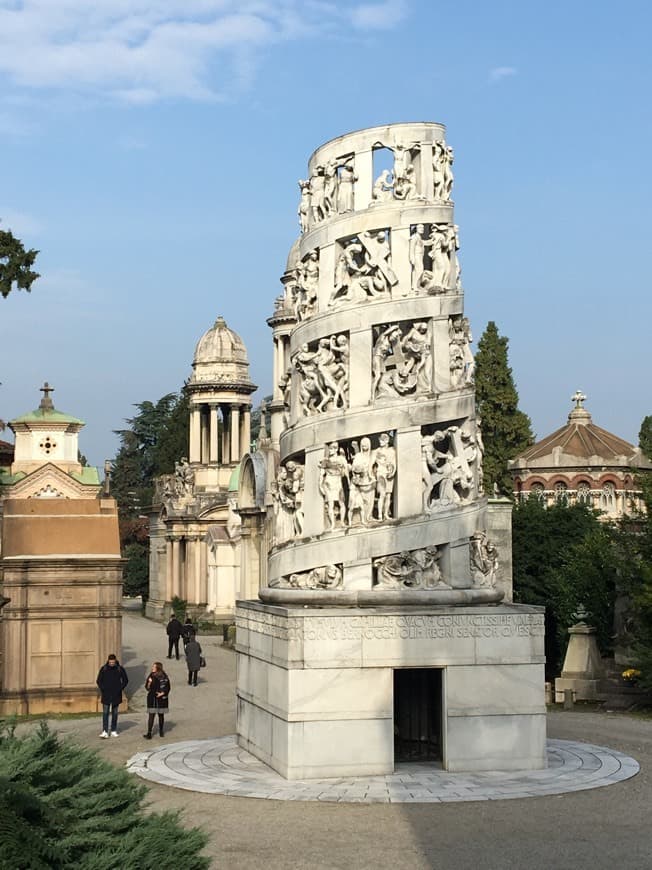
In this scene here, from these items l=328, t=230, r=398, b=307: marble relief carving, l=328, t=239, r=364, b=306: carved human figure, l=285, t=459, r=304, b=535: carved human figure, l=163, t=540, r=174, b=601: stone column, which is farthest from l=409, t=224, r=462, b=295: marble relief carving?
l=163, t=540, r=174, b=601: stone column

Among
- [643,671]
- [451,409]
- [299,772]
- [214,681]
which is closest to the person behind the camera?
[299,772]

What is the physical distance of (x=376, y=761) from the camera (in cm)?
1647

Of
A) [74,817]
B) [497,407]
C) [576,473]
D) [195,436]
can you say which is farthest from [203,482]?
[74,817]

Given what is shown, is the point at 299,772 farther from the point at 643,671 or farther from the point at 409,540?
the point at 643,671

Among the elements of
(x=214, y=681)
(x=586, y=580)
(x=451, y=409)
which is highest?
(x=451, y=409)

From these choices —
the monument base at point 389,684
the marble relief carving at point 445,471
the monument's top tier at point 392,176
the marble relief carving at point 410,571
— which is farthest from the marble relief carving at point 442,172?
the monument base at point 389,684

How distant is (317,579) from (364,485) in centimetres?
147

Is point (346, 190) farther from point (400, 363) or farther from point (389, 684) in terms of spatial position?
point (389, 684)

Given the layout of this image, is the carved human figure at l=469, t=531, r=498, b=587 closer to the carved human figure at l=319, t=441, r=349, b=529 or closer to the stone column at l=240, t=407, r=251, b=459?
the carved human figure at l=319, t=441, r=349, b=529

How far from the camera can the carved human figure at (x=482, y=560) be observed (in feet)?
57.6

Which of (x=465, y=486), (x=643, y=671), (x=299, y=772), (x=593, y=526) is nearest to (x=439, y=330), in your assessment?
(x=465, y=486)

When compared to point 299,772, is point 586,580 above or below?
above

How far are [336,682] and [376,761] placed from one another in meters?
1.15

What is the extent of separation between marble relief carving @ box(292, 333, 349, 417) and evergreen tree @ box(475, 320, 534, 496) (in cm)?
4839
